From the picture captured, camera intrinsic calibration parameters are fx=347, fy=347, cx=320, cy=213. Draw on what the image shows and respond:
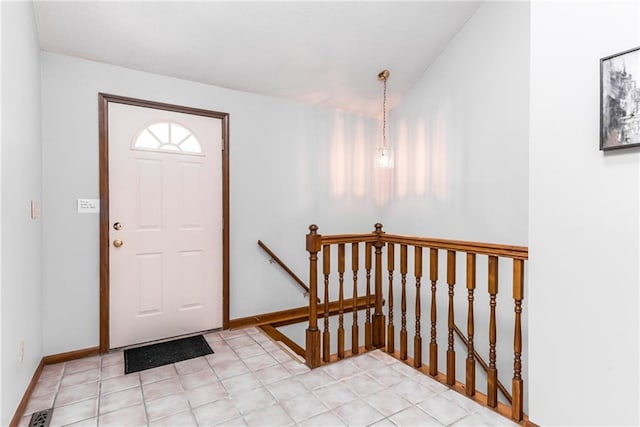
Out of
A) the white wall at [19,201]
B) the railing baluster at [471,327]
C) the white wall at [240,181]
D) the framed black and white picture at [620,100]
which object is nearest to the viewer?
the framed black and white picture at [620,100]

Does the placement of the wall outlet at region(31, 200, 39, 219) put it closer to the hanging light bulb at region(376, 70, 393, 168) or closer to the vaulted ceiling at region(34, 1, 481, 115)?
the vaulted ceiling at region(34, 1, 481, 115)

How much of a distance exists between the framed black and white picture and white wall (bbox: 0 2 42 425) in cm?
264

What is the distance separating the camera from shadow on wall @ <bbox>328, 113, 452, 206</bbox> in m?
3.59

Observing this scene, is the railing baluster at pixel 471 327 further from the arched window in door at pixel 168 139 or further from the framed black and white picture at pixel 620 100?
the arched window in door at pixel 168 139

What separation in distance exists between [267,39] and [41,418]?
9.67 ft

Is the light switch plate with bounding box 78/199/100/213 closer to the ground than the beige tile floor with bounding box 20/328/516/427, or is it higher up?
higher up

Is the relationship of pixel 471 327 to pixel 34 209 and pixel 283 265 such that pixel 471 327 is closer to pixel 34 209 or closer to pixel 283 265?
pixel 283 265

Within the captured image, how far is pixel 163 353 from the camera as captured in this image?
9.02 feet

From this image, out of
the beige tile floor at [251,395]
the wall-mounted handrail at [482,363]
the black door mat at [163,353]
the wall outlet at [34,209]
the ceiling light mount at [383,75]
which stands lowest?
the wall-mounted handrail at [482,363]

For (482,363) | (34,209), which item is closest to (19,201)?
(34,209)

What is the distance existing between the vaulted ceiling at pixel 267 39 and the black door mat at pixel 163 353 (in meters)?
2.30

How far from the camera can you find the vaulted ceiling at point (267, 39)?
2459mm

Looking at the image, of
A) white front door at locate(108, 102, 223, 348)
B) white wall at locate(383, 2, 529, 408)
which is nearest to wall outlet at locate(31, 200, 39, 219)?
white front door at locate(108, 102, 223, 348)

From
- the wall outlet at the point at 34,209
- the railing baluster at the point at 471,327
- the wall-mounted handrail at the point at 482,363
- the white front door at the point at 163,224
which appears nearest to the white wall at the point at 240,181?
the white front door at the point at 163,224
